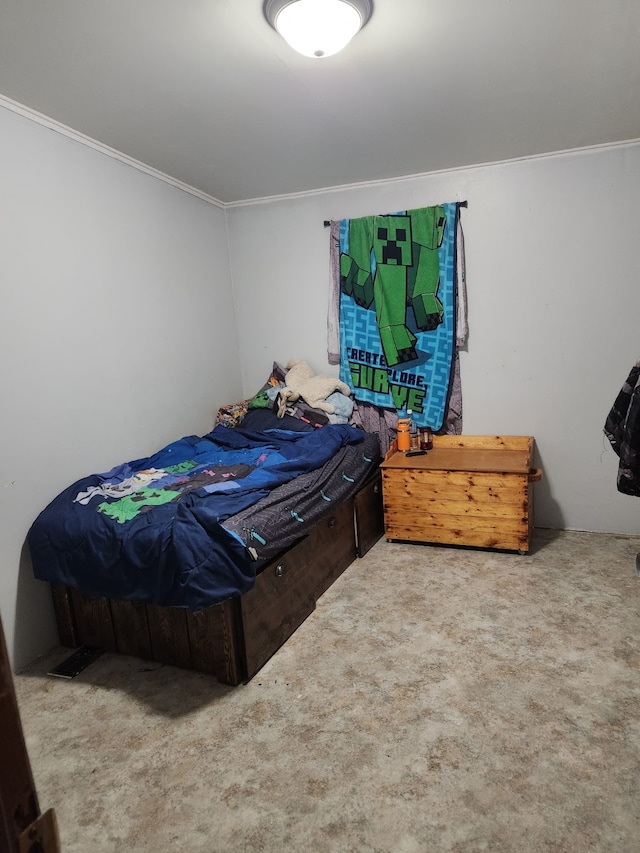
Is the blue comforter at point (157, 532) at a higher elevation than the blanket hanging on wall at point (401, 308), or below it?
below

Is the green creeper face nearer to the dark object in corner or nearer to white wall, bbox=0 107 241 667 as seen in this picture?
white wall, bbox=0 107 241 667

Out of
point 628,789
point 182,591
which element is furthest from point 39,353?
point 628,789

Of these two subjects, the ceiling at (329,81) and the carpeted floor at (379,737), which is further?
the ceiling at (329,81)

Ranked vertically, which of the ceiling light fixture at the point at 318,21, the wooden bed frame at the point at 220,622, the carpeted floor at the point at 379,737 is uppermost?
the ceiling light fixture at the point at 318,21

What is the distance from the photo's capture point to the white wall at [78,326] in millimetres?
2250

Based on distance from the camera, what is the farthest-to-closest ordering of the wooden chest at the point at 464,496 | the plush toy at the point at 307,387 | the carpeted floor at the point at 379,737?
1. the plush toy at the point at 307,387
2. the wooden chest at the point at 464,496
3. the carpeted floor at the point at 379,737

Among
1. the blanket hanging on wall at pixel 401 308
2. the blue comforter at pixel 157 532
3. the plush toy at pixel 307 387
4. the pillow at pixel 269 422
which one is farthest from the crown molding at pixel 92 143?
the blue comforter at pixel 157 532

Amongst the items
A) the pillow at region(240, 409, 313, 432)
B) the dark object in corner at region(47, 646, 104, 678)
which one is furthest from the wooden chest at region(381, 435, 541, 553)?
the dark object in corner at region(47, 646, 104, 678)

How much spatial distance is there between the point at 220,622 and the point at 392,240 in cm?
258

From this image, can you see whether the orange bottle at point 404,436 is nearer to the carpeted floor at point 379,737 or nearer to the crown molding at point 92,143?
the carpeted floor at point 379,737

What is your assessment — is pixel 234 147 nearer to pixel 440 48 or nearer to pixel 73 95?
pixel 73 95

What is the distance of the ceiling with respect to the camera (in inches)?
67.8

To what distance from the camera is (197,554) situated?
1924 mm

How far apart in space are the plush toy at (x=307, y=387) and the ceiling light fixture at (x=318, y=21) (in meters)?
2.07
